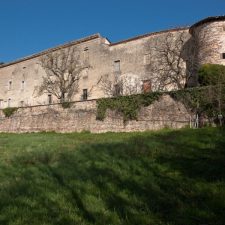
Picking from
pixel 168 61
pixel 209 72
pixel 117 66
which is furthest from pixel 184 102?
pixel 117 66

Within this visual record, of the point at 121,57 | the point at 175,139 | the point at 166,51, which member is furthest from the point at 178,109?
the point at 121,57

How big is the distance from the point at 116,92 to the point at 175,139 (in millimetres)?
19902

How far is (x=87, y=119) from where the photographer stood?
79.8ft

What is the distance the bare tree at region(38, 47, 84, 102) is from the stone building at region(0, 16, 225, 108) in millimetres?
524

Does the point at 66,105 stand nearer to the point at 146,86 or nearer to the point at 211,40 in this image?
the point at 146,86

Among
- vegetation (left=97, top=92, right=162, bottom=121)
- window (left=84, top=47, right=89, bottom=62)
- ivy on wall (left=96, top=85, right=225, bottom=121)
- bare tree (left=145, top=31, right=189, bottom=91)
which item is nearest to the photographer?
ivy on wall (left=96, top=85, right=225, bottom=121)

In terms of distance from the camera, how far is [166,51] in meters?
28.8

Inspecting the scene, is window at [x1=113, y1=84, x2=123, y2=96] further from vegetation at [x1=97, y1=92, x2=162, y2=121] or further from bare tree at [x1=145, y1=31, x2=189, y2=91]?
vegetation at [x1=97, y1=92, x2=162, y2=121]

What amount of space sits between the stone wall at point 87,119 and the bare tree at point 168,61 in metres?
6.83

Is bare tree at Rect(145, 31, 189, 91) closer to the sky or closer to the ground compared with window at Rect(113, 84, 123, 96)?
closer to the sky

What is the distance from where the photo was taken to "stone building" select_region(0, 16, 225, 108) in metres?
24.3

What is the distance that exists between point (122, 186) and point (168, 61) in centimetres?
2230

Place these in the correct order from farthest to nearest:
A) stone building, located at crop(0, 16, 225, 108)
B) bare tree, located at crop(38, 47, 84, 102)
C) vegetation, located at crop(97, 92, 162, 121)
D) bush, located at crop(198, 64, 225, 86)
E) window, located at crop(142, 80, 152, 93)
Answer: bare tree, located at crop(38, 47, 84, 102) < window, located at crop(142, 80, 152, 93) < stone building, located at crop(0, 16, 225, 108) < bush, located at crop(198, 64, 225, 86) < vegetation, located at crop(97, 92, 162, 121)

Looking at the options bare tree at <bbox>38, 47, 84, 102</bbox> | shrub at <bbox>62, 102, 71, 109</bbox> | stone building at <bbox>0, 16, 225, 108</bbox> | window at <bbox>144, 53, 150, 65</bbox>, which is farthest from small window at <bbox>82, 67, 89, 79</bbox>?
shrub at <bbox>62, 102, 71, 109</bbox>
